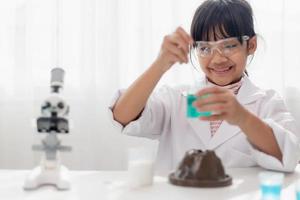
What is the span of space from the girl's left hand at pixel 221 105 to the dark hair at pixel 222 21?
13.1 inches

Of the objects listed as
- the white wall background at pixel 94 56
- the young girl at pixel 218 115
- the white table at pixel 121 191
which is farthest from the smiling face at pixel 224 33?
the white table at pixel 121 191

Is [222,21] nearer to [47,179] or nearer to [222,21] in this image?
[222,21]

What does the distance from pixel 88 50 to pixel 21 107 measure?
32 centimetres

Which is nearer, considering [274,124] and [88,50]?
[274,124]

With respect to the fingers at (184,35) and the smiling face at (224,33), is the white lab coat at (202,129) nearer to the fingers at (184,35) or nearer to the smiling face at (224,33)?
the smiling face at (224,33)

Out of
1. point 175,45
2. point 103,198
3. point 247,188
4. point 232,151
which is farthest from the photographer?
point 232,151

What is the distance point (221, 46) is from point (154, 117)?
284 mm

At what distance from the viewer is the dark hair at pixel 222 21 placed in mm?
1328

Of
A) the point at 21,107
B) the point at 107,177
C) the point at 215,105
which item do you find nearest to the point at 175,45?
the point at 215,105

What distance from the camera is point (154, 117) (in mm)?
1354

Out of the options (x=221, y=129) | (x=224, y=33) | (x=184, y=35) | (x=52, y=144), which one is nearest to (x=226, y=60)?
(x=224, y=33)

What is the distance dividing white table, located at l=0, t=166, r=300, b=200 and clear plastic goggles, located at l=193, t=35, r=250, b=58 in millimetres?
400

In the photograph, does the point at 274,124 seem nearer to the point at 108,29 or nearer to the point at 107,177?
the point at 107,177

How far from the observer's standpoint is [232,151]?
49.0 inches
